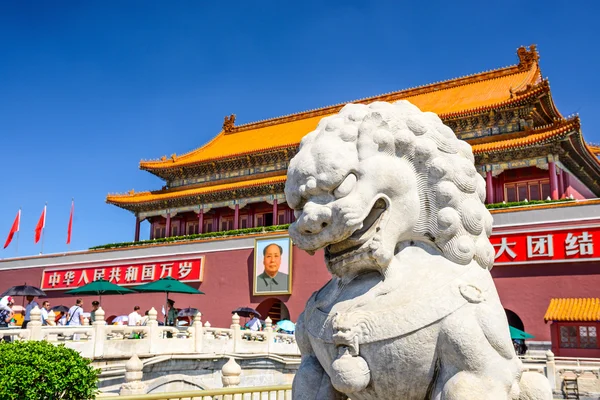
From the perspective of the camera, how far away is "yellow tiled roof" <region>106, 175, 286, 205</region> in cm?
2143

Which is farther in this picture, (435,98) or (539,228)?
(435,98)

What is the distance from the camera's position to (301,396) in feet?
8.62

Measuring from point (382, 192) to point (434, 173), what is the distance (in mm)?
269

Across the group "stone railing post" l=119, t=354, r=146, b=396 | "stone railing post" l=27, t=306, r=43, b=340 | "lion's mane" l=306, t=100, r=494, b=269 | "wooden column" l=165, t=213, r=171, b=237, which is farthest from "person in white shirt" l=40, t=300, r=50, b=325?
"lion's mane" l=306, t=100, r=494, b=269

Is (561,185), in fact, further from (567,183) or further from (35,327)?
(35,327)

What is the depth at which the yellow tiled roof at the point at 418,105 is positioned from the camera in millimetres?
19016

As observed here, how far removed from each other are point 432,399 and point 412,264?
57 cm

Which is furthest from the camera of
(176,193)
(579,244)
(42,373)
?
(176,193)


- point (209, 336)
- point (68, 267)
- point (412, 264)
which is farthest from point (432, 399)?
→ point (68, 267)

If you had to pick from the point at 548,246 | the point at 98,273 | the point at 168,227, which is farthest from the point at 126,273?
the point at 548,246

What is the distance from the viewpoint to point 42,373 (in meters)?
5.80

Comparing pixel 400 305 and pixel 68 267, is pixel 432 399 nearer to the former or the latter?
pixel 400 305

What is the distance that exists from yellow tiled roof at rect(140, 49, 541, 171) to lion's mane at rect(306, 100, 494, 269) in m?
15.4

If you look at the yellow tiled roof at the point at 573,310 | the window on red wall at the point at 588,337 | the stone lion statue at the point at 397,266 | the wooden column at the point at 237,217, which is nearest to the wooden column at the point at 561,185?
the yellow tiled roof at the point at 573,310
